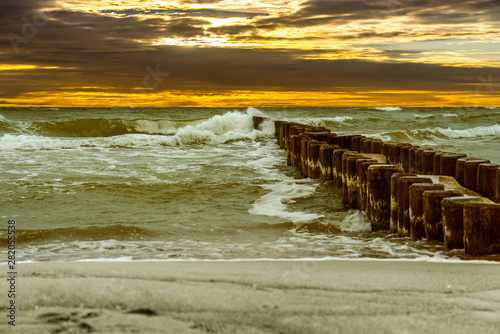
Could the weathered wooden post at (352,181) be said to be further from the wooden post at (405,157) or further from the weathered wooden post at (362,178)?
the wooden post at (405,157)

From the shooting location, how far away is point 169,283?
303 cm

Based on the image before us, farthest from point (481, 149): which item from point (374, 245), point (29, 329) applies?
point (29, 329)

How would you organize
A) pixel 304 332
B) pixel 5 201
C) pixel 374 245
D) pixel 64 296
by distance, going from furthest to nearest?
pixel 5 201 → pixel 374 245 → pixel 64 296 → pixel 304 332

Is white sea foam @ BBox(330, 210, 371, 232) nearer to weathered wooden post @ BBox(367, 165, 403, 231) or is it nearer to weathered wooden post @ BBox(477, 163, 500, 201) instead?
weathered wooden post @ BBox(367, 165, 403, 231)

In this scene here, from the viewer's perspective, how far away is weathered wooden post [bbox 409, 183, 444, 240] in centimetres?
441

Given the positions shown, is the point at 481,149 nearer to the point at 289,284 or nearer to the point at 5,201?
the point at 5,201

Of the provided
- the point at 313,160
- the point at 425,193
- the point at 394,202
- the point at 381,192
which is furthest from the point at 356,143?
the point at 425,193

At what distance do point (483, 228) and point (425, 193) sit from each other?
24.8 inches

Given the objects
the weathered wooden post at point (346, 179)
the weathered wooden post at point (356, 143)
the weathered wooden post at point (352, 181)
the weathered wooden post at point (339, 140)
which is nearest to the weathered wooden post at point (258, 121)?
the weathered wooden post at point (339, 140)

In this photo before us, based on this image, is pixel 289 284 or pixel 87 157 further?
pixel 87 157

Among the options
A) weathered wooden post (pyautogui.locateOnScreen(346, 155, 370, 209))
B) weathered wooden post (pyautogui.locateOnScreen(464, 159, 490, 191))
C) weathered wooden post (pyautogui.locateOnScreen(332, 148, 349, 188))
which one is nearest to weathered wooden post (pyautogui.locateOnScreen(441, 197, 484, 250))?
weathered wooden post (pyautogui.locateOnScreen(464, 159, 490, 191))

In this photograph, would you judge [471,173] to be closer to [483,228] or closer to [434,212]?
[434,212]

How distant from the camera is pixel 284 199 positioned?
712cm

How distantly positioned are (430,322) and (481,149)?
48.2 ft
